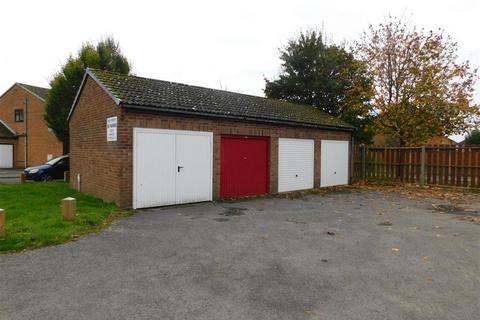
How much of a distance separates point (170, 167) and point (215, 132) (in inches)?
80.4

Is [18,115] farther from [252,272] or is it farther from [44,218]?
[252,272]

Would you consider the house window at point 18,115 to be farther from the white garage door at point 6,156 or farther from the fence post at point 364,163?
the fence post at point 364,163

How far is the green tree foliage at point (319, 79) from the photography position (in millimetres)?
22219

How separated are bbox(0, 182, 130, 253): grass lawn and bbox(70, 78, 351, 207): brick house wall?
0.59 metres

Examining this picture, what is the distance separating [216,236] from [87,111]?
7645 millimetres

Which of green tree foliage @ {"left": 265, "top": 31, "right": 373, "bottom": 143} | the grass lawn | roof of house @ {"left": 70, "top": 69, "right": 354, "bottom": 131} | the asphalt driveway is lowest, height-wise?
the asphalt driveway

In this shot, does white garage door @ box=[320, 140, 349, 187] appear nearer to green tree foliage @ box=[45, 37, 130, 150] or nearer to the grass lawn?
the grass lawn

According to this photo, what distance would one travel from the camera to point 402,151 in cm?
1594

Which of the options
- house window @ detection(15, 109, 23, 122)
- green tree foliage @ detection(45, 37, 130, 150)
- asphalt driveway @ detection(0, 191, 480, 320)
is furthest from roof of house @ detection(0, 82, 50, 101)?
asphalt driveway @ detection(0, 191, 480, 320)

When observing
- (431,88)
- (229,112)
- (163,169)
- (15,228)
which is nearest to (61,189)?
(163,169)

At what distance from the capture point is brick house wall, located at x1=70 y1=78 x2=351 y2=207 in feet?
28.7

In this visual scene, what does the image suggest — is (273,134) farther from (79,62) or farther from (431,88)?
(79,62)

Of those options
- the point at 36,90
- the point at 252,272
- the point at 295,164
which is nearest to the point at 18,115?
the point at 36,90

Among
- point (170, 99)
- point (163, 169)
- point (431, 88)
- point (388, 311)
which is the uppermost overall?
point (431, 88)
